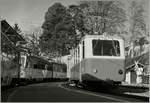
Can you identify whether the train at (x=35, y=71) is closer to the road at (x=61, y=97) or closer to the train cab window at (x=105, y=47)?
the road at (x=61, y=97)

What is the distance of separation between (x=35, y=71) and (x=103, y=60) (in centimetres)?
2122

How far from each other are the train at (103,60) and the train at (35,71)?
4.09 metres

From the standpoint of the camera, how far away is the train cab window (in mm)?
21688

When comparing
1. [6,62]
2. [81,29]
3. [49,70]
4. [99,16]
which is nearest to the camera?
[6,62]

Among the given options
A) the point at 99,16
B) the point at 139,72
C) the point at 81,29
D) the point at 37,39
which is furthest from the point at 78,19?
the point at 37,39

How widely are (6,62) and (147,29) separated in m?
25.5

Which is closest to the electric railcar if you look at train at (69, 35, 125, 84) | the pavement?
the pavement

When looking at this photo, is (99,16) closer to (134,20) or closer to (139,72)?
(134,20)

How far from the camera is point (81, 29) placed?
45.6 meters

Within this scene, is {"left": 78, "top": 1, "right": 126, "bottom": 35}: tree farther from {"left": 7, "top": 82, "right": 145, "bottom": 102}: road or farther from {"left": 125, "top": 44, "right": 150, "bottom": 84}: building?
{"left": 7, "top": 82, "right": 145, "bottom": 102}: road

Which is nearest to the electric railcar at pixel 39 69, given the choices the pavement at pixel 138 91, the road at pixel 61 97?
the pavement at pixel 138 91

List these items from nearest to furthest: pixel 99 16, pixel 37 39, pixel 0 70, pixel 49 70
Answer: pixel 0 70, pixel 99 16, pixel 49 70, pixel 37 39

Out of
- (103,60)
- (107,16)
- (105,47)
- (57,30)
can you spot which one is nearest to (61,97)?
(103,60)

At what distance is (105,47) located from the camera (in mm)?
21906
